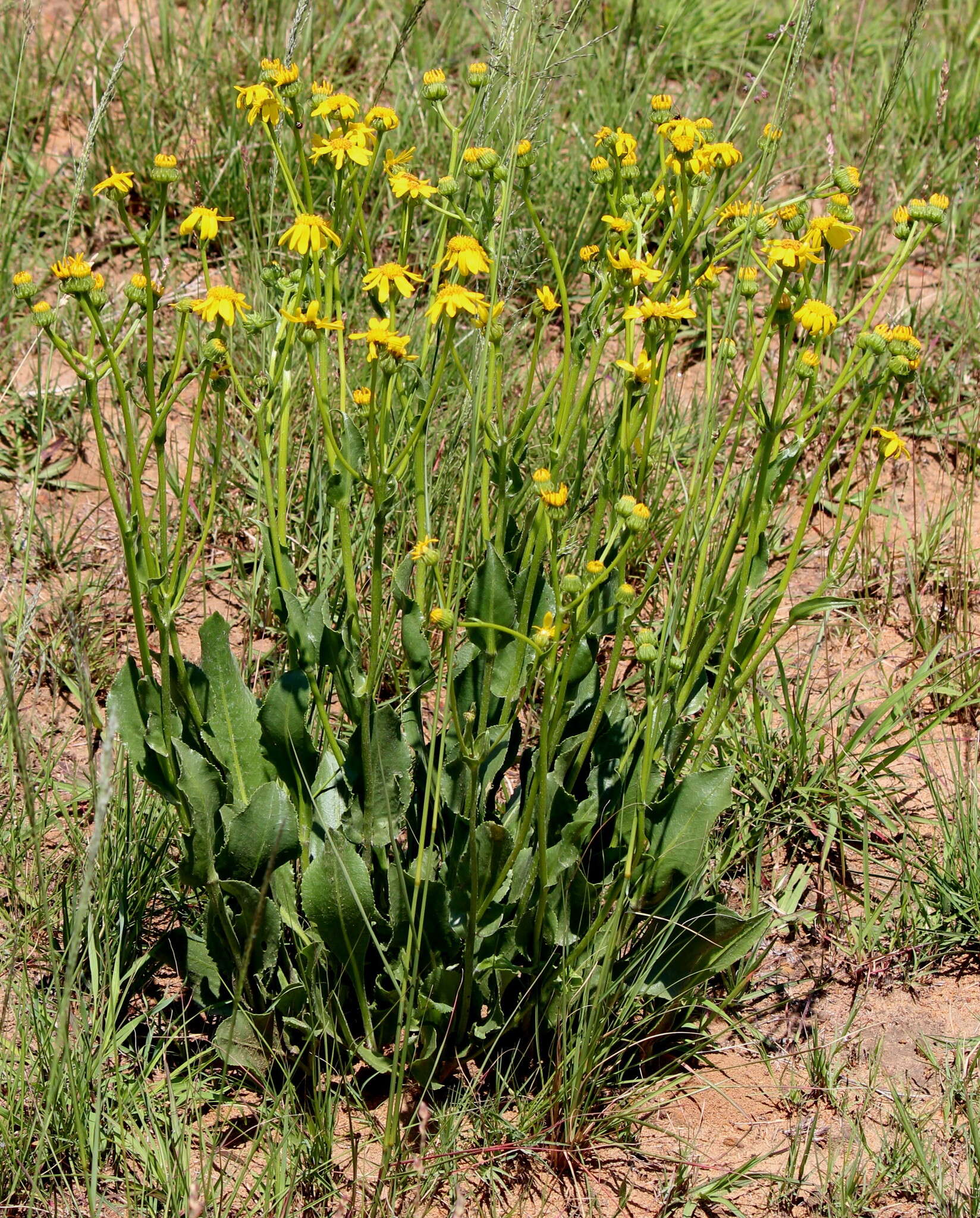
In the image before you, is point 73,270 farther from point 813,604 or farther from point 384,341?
point 813,604

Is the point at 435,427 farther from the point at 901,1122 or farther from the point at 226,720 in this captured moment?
the point at 901,1122

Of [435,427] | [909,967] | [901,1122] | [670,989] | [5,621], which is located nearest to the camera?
[901,1122]

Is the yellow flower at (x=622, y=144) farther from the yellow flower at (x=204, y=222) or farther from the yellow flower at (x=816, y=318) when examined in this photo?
the yellow flower at (x=204, y=222)

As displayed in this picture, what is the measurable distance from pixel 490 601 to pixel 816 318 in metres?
0.69

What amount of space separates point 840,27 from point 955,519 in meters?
2.69

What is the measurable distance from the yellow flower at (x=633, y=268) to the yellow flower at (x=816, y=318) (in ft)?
0.72

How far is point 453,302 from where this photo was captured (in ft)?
5.63

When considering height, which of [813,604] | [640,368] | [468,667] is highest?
[640,368]

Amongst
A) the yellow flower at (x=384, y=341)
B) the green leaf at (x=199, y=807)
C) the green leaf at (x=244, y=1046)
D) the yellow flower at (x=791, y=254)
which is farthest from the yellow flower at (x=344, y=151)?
the green leaf at (x=244, y=1046)

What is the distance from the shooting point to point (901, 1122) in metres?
2.02

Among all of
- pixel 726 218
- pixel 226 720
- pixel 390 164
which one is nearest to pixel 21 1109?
pixel 226 720

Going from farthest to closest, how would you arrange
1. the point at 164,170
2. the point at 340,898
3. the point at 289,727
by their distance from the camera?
1. the point at 289,727
2. the point at 340,898
3. the point at 164,170

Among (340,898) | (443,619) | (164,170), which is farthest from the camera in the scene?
(340,898)

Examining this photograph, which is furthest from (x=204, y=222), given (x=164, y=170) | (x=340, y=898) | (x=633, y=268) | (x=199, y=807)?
(x=340, y=898)
